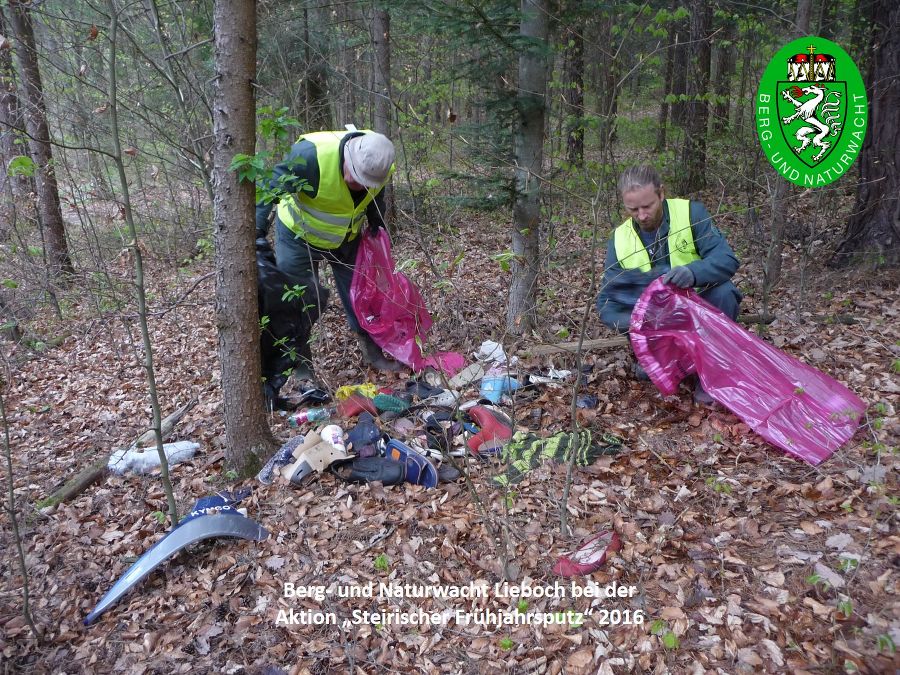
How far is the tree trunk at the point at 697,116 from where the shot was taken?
25.7ft

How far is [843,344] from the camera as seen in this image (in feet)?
12.7

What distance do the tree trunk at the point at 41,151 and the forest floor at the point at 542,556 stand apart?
369 centimetres

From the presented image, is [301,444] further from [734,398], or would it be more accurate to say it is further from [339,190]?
[734,398]

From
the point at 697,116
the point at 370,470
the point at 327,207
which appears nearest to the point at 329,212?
the point at 327,207

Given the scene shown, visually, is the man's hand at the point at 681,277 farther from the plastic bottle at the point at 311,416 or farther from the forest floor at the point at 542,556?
the plastic bottle at the point at 311,416

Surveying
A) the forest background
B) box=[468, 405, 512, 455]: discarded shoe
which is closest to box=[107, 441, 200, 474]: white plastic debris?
the forest background

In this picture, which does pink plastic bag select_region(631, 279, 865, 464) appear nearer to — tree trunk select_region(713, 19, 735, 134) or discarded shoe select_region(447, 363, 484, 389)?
discarded shoe select_region(447, 363, 484, 389)

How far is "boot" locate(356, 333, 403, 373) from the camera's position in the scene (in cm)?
462

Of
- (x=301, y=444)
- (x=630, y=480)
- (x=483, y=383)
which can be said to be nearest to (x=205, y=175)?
(x=301, y=444)

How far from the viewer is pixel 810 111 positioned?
3525 millimetres

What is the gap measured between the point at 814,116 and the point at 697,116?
5207mm

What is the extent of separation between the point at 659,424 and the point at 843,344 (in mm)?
1586

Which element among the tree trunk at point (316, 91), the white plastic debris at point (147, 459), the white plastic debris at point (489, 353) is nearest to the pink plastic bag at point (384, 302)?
the white plastic debris at point (489, 353)

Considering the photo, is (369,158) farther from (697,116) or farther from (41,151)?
(697,116)
